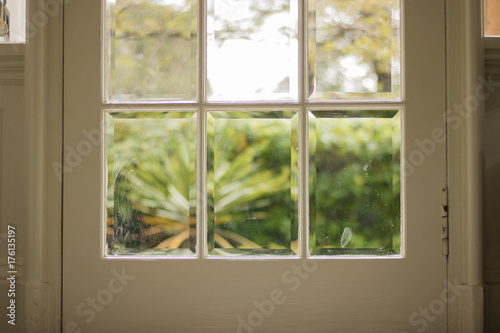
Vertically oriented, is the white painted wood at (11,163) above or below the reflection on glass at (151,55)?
below

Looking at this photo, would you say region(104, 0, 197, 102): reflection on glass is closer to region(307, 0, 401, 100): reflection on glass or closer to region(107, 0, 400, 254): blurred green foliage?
region(107, 0, 400, 254): blurred green foliage

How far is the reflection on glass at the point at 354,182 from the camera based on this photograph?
124 centimetres

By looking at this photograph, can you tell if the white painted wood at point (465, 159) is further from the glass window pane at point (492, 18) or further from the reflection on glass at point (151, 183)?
the reflection on glass at point (151, 183)

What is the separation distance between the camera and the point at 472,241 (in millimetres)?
1174

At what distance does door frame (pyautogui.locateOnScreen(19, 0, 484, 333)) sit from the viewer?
1.18m

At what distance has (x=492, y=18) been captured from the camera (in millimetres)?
1247

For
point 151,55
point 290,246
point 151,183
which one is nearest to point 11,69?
point 151,55

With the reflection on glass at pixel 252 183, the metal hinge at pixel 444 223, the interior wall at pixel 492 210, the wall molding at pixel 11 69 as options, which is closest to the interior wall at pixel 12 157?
the wall molding at pixel 11 69

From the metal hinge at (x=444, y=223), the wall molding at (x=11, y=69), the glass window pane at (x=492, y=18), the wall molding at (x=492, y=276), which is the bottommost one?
the wall molding at (x=492, y=276)

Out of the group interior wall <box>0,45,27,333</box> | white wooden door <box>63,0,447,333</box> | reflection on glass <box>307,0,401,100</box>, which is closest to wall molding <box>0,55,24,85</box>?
interior wall <box>0,45,27,333</box>

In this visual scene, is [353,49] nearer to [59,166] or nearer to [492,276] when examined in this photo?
[492,276]

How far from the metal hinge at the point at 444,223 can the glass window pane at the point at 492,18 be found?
417 mm

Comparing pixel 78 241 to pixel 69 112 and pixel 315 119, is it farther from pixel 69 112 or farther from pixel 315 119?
pixel 315 119

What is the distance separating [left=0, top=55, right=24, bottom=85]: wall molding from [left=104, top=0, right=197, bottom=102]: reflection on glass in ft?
0.69
